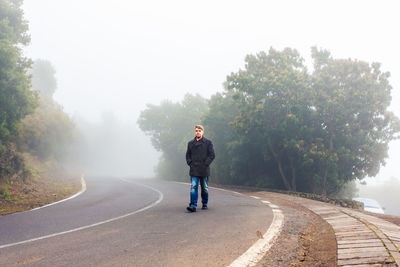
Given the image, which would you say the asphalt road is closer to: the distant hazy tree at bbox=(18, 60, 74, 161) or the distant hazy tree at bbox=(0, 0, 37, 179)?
the distant hazy tree at bbox=(0, 0, 37, 179)

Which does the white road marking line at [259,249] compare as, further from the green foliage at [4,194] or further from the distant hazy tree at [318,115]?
the distant hazy tree at [318,115]

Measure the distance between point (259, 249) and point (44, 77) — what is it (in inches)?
2295

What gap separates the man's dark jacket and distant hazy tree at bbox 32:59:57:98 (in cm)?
5234

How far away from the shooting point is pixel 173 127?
40.8 meters

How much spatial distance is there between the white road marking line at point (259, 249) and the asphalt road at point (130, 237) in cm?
10

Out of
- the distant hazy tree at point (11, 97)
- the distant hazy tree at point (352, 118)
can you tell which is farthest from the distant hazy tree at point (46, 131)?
the distant hazy tree at point (352, 118)

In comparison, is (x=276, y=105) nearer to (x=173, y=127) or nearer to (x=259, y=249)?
(x=259, y=249)

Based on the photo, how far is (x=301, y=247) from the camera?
13.6 ft

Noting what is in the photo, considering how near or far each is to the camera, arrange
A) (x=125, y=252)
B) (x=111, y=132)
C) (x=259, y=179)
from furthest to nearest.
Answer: (x=111, y=132) < (x=259, y=179) < (x=125, y=252)

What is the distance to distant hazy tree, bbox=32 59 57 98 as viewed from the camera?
173 feet

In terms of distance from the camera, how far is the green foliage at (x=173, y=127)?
126ft

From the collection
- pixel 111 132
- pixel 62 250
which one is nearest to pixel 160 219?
pixel 62 250

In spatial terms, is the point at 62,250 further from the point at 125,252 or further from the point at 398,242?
the point at 398,242

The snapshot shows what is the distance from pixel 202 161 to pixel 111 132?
371 feet
